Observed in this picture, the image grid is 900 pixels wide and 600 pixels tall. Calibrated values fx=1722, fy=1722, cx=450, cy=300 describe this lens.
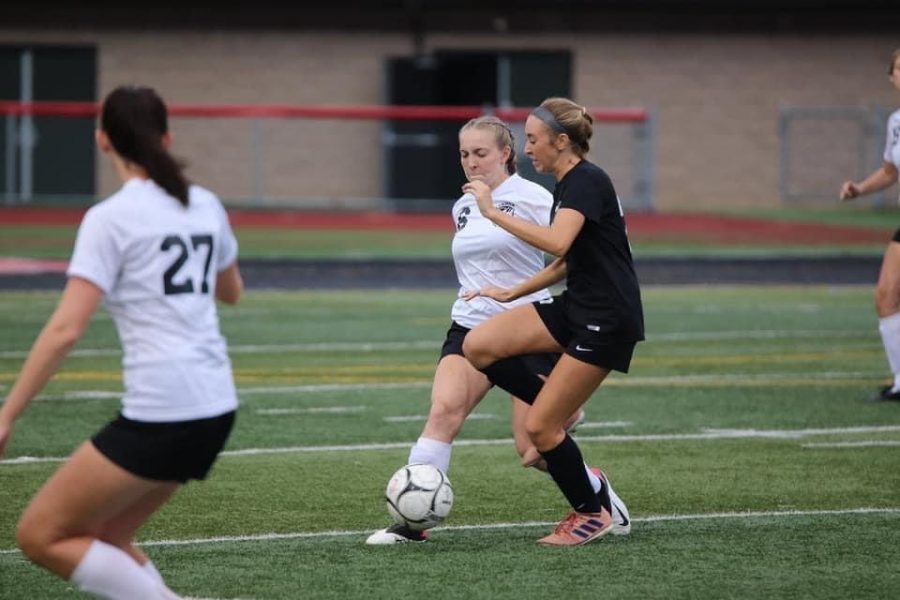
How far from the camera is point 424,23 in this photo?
36312 mm

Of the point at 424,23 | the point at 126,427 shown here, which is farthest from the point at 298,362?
the point at 424,23

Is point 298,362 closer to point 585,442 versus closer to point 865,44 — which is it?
point 585,442

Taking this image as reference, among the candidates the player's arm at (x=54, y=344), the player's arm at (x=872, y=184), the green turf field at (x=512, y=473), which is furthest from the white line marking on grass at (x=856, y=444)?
the player's arm at (x=54, y=344)

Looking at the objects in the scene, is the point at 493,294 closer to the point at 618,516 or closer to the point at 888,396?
the point at 618,516

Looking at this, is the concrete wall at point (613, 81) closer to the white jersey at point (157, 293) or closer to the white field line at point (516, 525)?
the white field line at point (516, 525)

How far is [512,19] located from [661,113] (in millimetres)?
3814

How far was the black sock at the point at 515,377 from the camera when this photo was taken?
25.3ft

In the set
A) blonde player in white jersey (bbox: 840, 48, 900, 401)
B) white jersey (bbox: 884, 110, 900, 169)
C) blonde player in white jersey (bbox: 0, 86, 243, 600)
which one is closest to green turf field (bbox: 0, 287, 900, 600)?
blonde player in white jersey (bbox: 840, 48, 900, 401)

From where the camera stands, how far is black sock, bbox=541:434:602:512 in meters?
7.41

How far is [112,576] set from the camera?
17.3 ft

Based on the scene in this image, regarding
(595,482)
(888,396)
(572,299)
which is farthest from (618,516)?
(888,396)

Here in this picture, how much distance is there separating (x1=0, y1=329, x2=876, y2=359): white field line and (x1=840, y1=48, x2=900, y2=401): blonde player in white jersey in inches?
159

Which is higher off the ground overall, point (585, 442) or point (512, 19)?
point (512, 19)

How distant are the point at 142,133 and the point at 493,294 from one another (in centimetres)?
264
